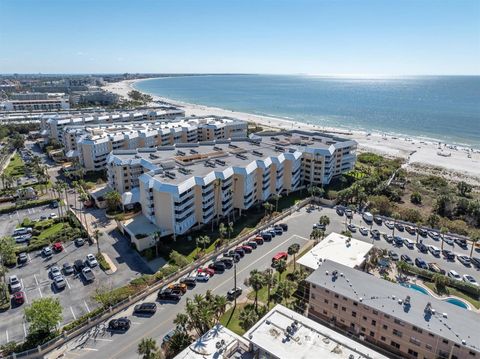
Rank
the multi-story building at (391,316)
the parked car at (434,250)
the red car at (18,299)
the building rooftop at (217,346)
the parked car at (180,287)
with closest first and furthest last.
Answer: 1. the building rooftop at (217,346)
2. the multi-story building at (391,316)
3. the red car at (18,299)
4. the parked car at (180,287)
5. the parked car at (434,250)

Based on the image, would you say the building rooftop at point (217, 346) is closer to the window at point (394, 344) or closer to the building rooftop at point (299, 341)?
the building rooftop at point (299, 341)

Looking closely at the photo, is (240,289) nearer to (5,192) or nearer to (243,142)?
(243,142)

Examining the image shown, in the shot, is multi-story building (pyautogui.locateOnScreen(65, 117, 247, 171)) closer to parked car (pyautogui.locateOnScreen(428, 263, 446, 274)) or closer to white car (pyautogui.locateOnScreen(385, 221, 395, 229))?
white car (pyautogui.locateOnScreen(385, 221, 395, 229))

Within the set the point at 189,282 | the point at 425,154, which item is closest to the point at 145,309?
the point at 189,282

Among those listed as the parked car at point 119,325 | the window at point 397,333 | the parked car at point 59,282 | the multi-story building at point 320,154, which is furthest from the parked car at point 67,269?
the multi-story building at point 320,154

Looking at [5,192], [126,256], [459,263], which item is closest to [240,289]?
[126,256]

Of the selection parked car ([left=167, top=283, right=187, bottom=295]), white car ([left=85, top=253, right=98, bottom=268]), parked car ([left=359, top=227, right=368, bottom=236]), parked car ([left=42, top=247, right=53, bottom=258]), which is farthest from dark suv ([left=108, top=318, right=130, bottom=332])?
parked car ([left=359, top=227, right=368, bottom=236])
